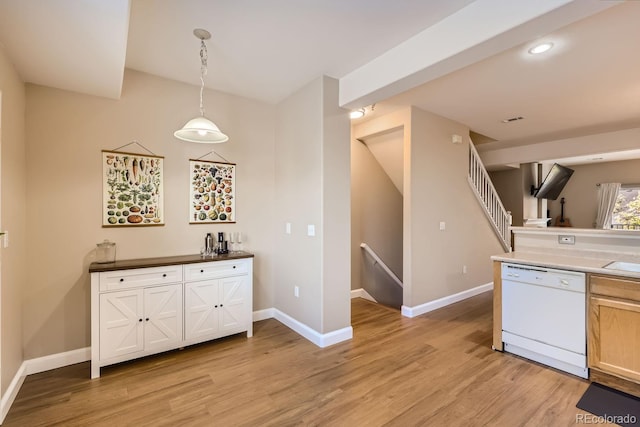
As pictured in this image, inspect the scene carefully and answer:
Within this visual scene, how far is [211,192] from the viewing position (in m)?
3.38

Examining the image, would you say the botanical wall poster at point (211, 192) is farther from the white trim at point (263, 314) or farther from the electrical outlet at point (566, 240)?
the electrical outlet at point (566, 240)

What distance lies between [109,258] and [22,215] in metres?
0.71

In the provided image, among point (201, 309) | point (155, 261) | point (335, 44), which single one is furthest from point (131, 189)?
point (335, 44)

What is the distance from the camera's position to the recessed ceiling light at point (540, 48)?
244cm

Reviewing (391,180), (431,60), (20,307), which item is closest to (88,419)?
(20,307)

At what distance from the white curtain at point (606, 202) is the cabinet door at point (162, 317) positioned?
32.2 ft

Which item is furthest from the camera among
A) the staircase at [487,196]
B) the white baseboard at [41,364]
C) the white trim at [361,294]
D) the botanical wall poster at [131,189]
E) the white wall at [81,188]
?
the staircase at [487,196]

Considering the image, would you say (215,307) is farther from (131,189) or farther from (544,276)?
(544,276)

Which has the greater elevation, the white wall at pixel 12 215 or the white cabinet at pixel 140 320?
the white wall at pixel 12 215

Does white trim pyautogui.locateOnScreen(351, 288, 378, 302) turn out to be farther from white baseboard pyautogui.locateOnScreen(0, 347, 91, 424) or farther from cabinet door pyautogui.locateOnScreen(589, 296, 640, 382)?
white baseboard pyautogui.locateOnScreen(0, 347, 91, 424)

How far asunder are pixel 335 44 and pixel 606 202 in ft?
28.9

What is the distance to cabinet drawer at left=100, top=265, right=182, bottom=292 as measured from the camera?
2469 millimetres

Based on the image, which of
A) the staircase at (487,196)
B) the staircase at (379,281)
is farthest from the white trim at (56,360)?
the staircase at (487,196)

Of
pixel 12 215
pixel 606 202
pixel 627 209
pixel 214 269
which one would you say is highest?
pixel 606 202
